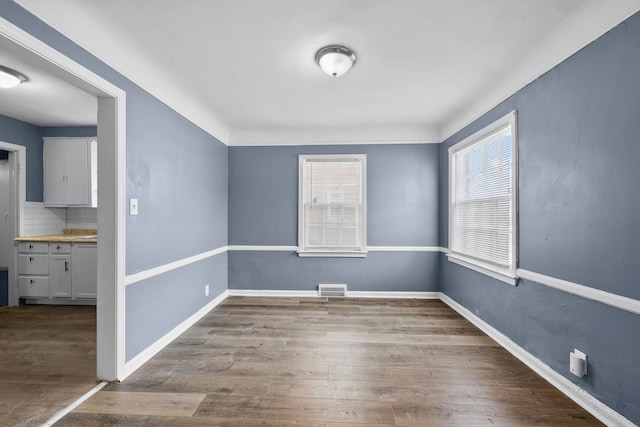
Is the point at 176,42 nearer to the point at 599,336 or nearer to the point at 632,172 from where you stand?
the point at 632,172

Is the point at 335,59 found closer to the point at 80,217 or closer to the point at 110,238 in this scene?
the point at 110,238

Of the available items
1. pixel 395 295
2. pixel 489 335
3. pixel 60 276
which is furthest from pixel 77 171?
pixel 489 335

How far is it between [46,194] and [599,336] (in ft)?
21.1

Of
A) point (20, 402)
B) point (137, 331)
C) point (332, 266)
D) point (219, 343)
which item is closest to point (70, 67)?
point (137, 331)

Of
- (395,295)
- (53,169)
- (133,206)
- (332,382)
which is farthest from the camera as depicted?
(395,295)

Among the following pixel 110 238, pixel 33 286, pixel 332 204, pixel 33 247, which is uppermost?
pixel 332 204

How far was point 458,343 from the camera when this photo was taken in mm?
2830

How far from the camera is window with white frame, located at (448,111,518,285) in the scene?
2.71 m

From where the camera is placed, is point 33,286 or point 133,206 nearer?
point 133,206

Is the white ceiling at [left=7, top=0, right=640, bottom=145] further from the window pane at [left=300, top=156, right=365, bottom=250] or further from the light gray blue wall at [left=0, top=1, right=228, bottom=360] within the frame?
the window pane at [left=300, top=156, right=365, bottom=250]

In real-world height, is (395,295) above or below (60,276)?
below

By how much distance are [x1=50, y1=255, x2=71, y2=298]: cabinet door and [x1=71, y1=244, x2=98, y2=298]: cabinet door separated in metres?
0.08

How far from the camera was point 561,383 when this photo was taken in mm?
2061

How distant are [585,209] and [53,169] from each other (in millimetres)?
6217
